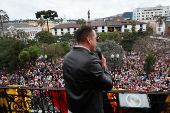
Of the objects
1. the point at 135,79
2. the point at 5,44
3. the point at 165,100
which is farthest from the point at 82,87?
the point at 5,44

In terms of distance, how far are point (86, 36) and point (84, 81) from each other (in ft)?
1.62

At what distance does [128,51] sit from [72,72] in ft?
78.3

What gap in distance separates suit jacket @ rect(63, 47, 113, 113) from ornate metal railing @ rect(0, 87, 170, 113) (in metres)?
1.12

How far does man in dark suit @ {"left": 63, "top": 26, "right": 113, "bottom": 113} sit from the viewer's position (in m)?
1.13

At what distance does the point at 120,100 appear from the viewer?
6.93 ft

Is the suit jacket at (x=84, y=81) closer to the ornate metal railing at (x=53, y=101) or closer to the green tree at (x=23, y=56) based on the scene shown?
the ornate metal railing at (x=53, y=101)

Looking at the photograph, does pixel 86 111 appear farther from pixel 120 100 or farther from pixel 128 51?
pixel 128 51

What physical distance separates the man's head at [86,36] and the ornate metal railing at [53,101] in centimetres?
129

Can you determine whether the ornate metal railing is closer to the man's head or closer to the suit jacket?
the suit jacket

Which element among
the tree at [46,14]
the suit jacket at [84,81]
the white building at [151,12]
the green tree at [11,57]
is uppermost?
the white building at [151,12]

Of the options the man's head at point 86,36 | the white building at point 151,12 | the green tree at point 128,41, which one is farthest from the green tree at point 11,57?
the white building at point 151,12

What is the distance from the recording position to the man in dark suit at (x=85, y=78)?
3.71ft

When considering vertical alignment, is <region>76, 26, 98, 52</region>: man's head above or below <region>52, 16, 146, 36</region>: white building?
below

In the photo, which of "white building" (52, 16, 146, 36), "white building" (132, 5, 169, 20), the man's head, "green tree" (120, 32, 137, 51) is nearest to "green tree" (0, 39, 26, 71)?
"green tree" (120, 32, 137, 51)
